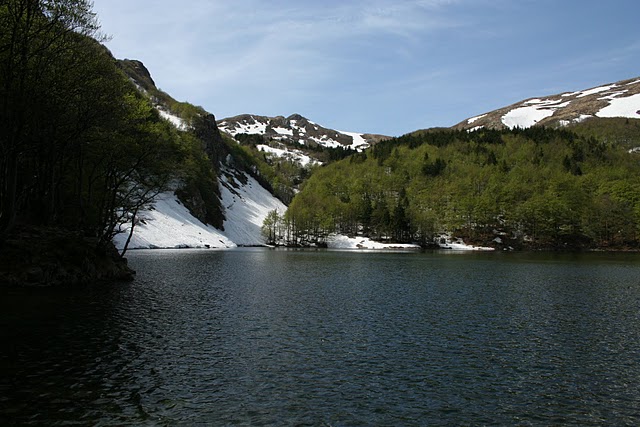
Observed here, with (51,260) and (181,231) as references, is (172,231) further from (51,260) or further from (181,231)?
(51,260)

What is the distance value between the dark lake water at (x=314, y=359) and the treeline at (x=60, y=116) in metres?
12.8

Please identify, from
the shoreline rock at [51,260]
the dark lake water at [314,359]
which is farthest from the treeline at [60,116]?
the dark lake water at [314,359]

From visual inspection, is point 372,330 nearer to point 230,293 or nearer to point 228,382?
point 228,382

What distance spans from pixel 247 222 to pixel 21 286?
15422 centimetres

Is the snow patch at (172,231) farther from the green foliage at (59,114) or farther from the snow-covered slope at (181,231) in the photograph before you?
the green foliage at (59,114)

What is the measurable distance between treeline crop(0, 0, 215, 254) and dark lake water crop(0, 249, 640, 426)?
12.8 meters

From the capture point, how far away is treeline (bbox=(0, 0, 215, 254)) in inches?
1174

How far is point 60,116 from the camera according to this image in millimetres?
34375

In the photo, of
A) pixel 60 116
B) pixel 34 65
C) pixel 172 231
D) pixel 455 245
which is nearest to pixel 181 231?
pixel 172 231

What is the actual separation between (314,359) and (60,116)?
29.9 m

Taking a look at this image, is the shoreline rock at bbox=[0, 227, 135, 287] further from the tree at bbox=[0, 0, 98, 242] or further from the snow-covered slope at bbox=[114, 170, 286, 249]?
the snow-covered slope at bbox=[114, 170, 286, 249]

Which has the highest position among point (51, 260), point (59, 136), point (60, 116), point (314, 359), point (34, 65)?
point (34, 65)

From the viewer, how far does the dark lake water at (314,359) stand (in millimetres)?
14281

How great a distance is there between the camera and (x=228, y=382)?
1714 cm
